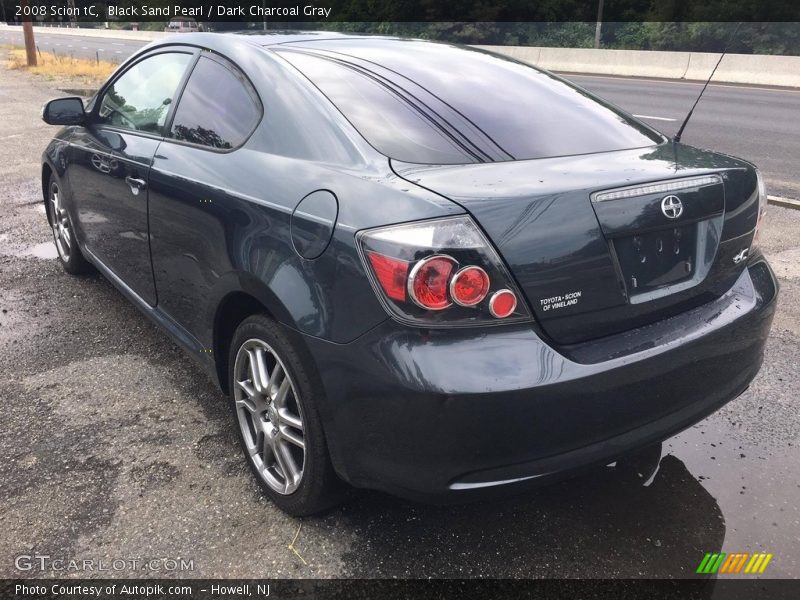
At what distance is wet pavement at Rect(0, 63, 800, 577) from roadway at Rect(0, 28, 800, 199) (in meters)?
5.26

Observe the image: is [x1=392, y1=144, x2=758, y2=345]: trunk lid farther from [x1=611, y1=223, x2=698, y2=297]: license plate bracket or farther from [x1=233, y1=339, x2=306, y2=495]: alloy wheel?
[x1=233, y1=339, x2=306, y2=495]: alloy wheel

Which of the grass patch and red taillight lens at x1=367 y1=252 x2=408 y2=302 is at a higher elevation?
the grass patch

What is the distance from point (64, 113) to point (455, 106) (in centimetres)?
258

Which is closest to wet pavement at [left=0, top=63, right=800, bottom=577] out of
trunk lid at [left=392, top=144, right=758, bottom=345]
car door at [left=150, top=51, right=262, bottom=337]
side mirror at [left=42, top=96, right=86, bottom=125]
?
car door at [left=150, top=51, right=262, bottom=337]

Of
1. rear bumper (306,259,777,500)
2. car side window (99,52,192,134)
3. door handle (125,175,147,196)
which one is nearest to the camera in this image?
rear bumper (306,259,777,500)

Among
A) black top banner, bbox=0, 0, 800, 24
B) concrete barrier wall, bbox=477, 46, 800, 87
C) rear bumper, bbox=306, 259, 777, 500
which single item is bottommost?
rear bumper, bbox=306, 259, 777, 500

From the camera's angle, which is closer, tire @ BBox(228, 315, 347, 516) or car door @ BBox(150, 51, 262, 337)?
tire @ BBox(228, 315, 347, 516)

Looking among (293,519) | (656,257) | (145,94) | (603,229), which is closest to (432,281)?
(603,229)

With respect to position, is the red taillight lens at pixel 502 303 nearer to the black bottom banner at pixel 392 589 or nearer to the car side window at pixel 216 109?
the black bottom banner at pixel 392 589

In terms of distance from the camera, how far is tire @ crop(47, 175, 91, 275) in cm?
440

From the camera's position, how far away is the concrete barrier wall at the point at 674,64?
19.0 metres

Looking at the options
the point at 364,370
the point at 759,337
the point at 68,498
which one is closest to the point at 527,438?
the point at 364,370

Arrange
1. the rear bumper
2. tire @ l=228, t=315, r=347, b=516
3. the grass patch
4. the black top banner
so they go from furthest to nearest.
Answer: the black top banner, the grass patch, tire @ l=228, t=315, r=347, b=516, the rear bumper

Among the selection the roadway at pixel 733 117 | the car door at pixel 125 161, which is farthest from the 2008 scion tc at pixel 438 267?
the roadway at pixel 733 117
